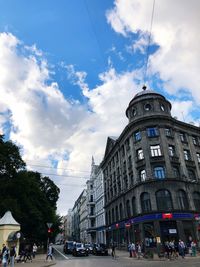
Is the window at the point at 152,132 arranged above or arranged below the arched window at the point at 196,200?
above

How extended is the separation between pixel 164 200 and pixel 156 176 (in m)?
3.60

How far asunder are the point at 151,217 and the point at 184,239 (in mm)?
4978

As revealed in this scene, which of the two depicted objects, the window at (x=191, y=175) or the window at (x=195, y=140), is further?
the window at (x=195, y=140)

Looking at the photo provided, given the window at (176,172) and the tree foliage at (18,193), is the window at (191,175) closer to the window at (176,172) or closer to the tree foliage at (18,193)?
the window at (176,172)

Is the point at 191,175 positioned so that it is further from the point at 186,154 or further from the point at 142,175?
the point at 142,175

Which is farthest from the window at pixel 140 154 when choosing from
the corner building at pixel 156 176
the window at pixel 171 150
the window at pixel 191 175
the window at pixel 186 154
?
the window at pixel 191 175

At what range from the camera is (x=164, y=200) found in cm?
3569

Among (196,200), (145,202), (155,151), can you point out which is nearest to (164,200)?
(145,202)

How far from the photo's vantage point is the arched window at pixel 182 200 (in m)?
35.9

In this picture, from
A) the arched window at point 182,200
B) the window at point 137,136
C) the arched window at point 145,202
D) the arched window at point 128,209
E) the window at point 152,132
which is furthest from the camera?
the arched window at point 128,209

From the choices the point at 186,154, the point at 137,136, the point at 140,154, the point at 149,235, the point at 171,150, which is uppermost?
the point at 137,136

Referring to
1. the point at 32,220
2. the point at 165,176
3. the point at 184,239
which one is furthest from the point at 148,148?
the point at 32,220

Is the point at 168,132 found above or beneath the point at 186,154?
above

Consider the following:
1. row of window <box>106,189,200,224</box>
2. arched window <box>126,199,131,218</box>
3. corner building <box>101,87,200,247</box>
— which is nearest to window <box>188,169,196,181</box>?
corner building <box>101,87,200,247</box>
